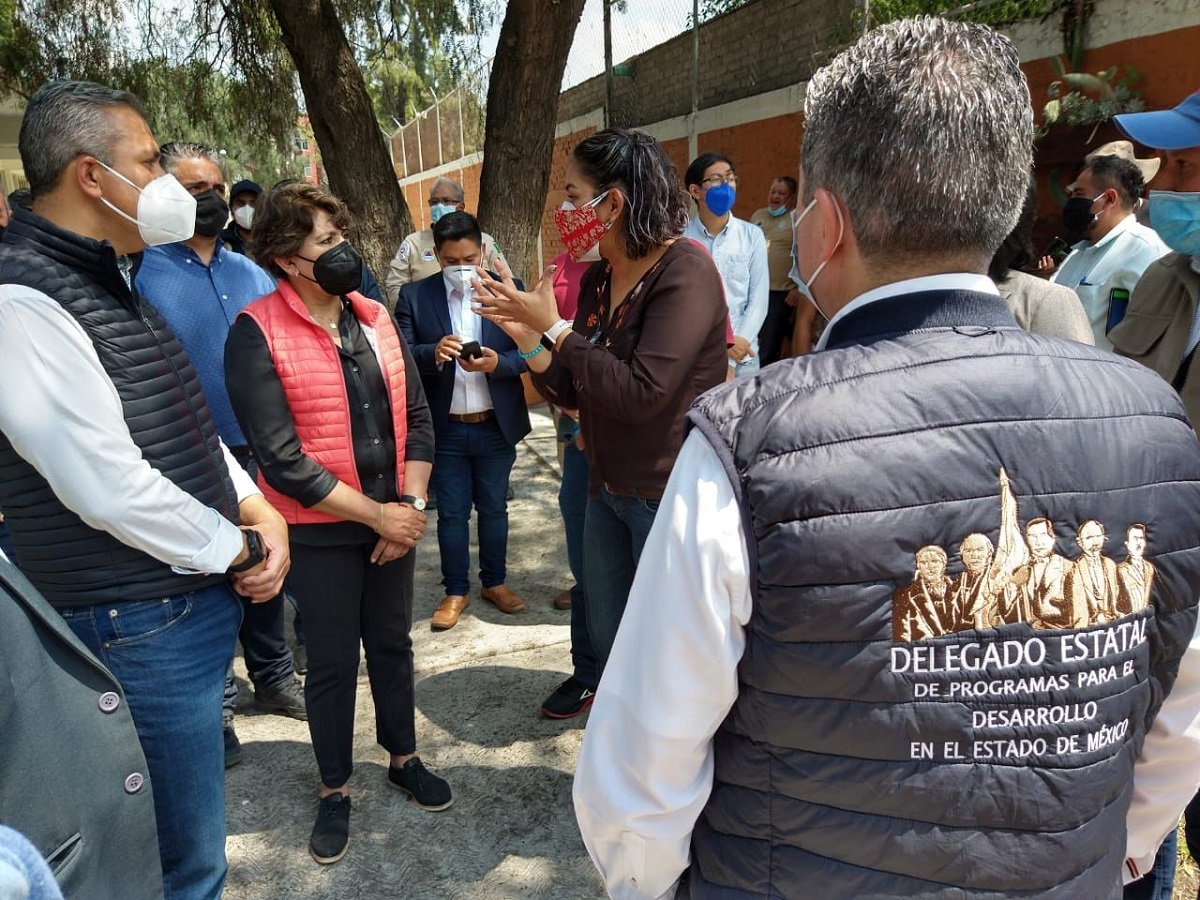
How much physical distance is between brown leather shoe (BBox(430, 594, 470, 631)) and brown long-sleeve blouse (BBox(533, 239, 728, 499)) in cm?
177

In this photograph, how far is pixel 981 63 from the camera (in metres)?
1.00

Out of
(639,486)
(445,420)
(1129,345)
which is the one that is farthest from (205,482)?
(1129,345)

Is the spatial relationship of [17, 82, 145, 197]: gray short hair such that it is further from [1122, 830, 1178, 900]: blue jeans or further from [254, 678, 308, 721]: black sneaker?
[1122, 830, 1178, 900]: blue jeans

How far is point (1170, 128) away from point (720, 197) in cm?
271

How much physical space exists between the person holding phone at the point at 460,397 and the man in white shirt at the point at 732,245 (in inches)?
54.4

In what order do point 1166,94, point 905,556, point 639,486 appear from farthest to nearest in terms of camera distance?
1. point 1166,94
2. point 639,486
3. point 905,556

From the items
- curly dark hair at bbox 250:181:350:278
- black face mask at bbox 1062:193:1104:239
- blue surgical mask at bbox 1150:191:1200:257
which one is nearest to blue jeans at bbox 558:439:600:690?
curly dark hair at bbox 250:181:350:278

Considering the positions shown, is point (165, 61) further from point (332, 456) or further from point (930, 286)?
point (930, 286)

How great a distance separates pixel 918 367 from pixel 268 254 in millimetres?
2032

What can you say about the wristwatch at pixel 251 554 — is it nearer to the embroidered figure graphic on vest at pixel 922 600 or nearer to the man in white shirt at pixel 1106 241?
the embroidered figure graphic on vest at pixel 922 600

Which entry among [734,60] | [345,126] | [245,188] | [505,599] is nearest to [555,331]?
[505,599]

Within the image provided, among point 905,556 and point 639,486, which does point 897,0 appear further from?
point 905,556

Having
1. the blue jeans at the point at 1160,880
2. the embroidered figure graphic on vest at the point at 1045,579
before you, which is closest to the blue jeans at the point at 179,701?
the embroidered figure graphic on vest at the point at 1045,579

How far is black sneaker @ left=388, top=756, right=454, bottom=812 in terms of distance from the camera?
2.72 metres
